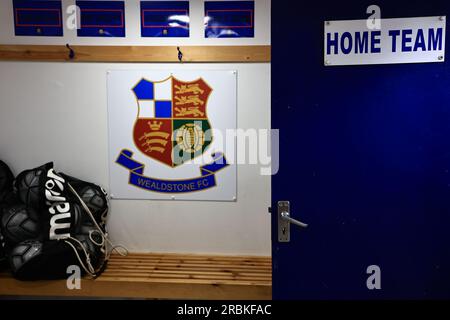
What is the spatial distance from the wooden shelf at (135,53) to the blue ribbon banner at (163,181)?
29.0 inches

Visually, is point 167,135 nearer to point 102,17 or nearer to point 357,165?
point 102,17

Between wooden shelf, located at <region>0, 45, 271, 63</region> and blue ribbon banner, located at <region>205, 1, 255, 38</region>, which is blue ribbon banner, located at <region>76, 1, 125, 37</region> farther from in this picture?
blue ribbon banner, located at <region>205, 1, 255, 38</region>

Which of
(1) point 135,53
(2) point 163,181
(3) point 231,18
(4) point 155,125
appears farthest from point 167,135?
(3) point 231,18

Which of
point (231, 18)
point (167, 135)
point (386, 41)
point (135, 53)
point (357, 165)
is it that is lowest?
point (357, 165)

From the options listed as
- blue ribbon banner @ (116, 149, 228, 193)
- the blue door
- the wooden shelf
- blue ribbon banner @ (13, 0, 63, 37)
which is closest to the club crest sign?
blue ribbon banner @ (116, 149, 228, 193)

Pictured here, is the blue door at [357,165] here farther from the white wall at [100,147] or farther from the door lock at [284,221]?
the white wall at [100,147]

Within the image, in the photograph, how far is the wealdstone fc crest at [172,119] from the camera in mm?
2990

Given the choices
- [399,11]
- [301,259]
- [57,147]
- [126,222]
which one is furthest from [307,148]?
[57,147]

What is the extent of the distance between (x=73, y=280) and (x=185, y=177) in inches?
42.2

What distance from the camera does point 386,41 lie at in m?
1.97

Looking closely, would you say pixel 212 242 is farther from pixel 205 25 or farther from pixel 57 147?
pixel 205 25

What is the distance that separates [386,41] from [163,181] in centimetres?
187

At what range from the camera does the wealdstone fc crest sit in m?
2.99

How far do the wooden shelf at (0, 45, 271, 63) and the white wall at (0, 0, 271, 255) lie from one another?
5cm
